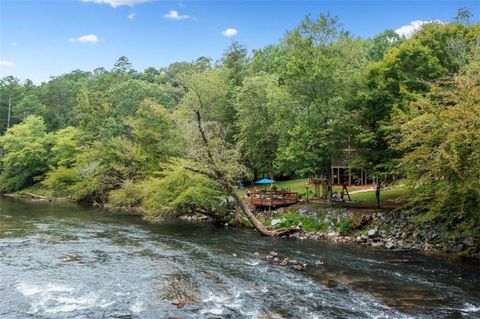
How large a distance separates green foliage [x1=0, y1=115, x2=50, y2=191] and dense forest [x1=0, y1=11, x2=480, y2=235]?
20cm

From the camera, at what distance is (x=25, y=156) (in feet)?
199

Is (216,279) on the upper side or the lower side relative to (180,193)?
lower

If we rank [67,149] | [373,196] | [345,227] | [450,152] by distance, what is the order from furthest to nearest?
[67,149] < [373,196] < [345,227] < [450,152]

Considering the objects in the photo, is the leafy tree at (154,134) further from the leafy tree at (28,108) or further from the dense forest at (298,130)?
the leafy tree at (28,108)

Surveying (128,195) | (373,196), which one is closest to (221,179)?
(373,196)

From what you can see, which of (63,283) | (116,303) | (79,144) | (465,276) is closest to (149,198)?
(63,283)

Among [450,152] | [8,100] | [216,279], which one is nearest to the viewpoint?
[216,279]

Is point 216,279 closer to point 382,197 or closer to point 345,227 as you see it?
point 345,227

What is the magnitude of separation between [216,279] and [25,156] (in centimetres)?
5242

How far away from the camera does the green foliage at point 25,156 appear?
60688 millimetres

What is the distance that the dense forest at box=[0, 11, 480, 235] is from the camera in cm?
2073

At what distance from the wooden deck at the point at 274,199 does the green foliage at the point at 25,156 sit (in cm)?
3844

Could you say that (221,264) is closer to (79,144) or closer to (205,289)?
(205,289)

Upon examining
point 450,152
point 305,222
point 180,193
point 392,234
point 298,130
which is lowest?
point 392,234
